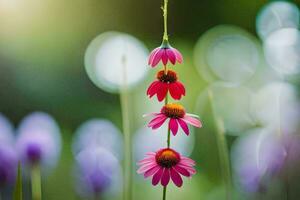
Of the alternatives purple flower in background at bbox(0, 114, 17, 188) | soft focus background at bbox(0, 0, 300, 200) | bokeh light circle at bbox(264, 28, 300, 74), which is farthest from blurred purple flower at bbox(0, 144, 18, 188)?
bokeh light circle at bbox(264, 28, 300, 74)

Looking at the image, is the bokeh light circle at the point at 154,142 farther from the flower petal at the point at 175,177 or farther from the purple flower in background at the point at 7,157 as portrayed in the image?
the flower petal at the point at 175,177

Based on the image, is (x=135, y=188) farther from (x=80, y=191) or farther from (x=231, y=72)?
(x=231, y=72)

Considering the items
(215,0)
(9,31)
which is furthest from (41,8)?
(215,0)

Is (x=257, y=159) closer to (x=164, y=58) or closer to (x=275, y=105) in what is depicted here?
(x=275, y=105)

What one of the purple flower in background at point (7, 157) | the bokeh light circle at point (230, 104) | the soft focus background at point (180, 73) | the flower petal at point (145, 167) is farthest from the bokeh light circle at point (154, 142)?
the flower petal at point (145, 167)

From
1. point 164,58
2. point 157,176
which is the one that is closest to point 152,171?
point 157,176
